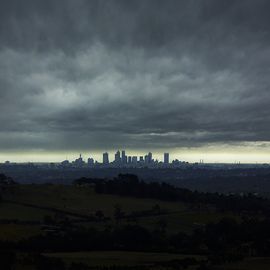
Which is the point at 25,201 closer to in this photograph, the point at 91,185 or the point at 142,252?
the point at 91,185

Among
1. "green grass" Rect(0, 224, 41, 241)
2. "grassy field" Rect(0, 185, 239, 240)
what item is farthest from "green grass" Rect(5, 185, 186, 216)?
"green grass" Rect(0, 224, 41, 241)

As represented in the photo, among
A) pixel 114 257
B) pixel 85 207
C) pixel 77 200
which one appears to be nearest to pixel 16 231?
pixel 114 257

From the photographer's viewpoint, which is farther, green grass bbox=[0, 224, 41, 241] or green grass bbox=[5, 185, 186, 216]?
green grass bbox=[5, 185, 186, 216]

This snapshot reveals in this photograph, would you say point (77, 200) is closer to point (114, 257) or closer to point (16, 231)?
point (16, 231)

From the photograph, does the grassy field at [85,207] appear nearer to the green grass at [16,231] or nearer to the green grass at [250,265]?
the green grass at [16,231]

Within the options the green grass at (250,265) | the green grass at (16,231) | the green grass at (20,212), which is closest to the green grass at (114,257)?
the green grass at (250,265)

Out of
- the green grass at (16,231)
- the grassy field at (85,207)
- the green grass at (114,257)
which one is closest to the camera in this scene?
the green grass at (114,257)

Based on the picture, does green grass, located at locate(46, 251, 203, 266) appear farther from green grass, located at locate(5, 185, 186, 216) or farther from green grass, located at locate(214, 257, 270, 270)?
green grass, located at locate(5, 185, 186, 216)

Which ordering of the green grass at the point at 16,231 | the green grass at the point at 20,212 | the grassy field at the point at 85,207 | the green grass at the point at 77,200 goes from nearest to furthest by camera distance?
the green grass at the point at 16,231 < the green grass at the point at 20,212 < the grassy field at the point at 85,207 < the green grass at the point at 77,200
